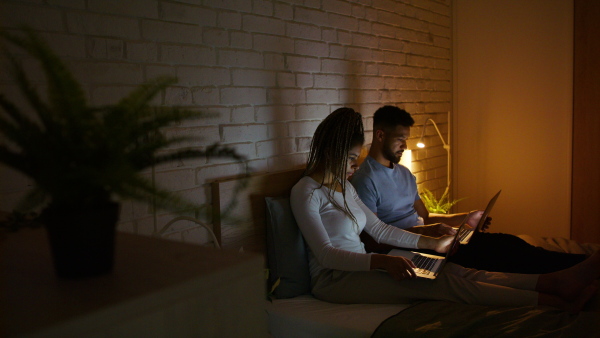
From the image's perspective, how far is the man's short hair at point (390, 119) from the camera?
2.87 meters

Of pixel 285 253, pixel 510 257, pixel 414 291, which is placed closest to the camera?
pixel 414 291

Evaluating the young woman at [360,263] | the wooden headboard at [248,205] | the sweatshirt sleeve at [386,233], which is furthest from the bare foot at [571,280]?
the wooden headboard at [248,205]

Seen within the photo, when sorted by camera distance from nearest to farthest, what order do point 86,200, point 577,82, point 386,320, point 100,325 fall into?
point 100,325 < point 86,200 < point 386,320 < point 577,82

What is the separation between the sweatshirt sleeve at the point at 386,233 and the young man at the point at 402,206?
0.36 feet

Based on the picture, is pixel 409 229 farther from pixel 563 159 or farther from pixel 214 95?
pixel 563 159

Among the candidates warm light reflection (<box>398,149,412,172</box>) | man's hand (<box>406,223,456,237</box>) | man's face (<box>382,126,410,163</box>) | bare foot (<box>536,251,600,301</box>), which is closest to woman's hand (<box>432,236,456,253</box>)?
man's hand (<box>406,223,456,237</box>)

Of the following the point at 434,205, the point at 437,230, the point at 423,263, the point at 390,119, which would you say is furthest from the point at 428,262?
the point at 434,205

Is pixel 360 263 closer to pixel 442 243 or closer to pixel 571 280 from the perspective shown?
pixel 442 243

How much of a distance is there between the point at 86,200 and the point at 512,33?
4029 mm

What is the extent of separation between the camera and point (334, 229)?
2283 mm

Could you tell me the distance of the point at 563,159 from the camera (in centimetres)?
390

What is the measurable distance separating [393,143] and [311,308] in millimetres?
1152

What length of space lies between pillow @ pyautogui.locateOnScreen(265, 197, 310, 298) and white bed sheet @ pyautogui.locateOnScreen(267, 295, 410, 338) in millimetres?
117

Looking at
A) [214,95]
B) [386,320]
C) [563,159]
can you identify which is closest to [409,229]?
[386,320]
